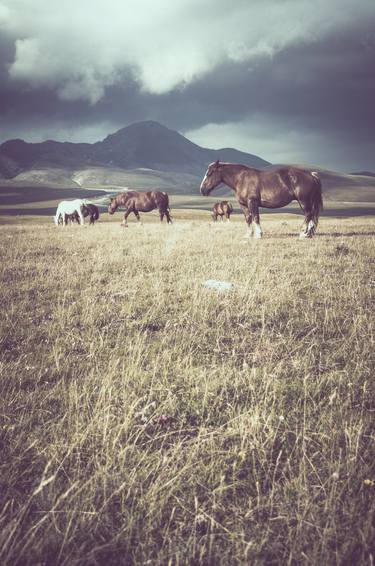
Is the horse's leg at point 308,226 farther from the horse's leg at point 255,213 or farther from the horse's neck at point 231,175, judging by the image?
the horse's neck at point 231,175

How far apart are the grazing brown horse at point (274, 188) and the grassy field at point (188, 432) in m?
10.3

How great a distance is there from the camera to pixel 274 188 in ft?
52.0

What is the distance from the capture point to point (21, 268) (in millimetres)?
9773

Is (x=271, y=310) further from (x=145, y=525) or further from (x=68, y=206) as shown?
(x=68, y=206)

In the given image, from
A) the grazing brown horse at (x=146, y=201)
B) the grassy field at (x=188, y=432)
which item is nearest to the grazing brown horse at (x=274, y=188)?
the grassy field at (x=188, y=432)

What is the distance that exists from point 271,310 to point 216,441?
11.3 ft

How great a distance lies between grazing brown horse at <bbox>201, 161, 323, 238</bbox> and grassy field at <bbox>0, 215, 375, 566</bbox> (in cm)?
1025

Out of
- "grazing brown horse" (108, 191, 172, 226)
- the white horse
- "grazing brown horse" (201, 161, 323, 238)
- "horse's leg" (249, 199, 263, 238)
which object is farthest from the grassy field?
the white horse

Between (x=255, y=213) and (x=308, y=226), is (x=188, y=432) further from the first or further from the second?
(x=308, y=226)

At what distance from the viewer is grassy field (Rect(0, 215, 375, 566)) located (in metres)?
1.85

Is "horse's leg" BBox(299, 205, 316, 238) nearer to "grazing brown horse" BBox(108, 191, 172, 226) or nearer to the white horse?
"grazing brown horse" BBox(108, 191, 172, 226)

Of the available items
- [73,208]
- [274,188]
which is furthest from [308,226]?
[73,208]

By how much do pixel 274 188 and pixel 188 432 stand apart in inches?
586

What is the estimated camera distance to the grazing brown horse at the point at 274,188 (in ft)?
51.2
